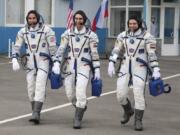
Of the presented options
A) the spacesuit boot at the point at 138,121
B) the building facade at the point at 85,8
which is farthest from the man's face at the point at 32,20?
the building facade at the point at 85,8

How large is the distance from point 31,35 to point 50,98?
3145 mm

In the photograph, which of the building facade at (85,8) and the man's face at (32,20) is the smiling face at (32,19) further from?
the building facade at (85,8)

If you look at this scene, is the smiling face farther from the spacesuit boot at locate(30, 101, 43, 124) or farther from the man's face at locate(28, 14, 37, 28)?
the spacesuit boot at locate(30, 101, 43, 124)

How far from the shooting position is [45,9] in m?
26.4

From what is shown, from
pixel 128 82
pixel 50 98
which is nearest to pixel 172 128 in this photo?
pixel 128 82

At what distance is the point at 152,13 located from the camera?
86.4 feet

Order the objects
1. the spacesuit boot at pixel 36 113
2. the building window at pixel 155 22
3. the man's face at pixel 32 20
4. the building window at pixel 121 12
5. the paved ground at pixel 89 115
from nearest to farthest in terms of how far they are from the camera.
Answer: the paved ground at pixel 89 115, the spacesuit boot at pixel 36 113, the man's face at pixel 32 20, the building window at pixel 155 22, the building window at pixel 121 12

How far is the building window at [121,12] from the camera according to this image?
87.0 ft

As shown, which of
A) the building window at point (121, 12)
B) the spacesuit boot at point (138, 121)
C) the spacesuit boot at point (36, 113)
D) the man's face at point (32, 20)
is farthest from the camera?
the building window at point (121, 12)

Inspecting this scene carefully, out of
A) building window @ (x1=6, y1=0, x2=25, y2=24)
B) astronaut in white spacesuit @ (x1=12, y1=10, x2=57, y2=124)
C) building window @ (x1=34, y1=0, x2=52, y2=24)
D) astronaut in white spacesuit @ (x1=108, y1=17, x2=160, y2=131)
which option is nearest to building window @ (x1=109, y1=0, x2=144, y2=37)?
building window @ (x1=34, y1=0, x2=52, y2=24)

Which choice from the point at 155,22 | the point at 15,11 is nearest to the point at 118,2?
the point at 155,22

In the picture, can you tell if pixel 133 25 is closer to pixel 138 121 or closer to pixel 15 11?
pixel 138 121

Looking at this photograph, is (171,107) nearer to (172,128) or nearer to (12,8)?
(172,128)

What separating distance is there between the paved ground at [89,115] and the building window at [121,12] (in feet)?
40.5
